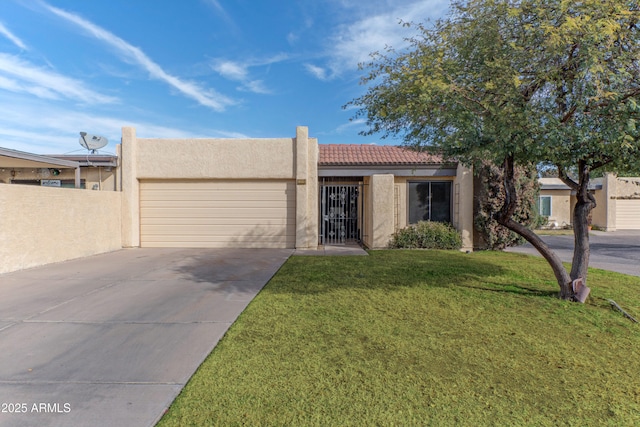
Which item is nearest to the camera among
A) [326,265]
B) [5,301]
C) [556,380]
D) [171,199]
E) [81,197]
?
[556,380]

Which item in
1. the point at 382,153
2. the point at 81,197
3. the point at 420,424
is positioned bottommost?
the point at 420,424

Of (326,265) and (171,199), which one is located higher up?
(171,199)

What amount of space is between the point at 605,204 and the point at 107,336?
2596cm

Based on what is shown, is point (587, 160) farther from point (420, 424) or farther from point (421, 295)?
point (420, 424)

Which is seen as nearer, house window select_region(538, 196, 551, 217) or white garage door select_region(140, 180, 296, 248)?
white garage door select_region(140, 180, 296, 248)

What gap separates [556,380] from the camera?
3344mm

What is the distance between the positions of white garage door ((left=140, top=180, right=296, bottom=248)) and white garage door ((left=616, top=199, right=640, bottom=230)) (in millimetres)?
21223

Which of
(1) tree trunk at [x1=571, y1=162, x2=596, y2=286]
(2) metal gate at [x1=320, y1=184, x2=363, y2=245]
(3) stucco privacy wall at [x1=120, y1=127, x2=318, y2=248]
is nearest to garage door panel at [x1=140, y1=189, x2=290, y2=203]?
(3) stucco privacy wall at [x1=120, y1=127, x2=318, y2=248]

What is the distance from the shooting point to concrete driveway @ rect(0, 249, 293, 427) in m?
2.98

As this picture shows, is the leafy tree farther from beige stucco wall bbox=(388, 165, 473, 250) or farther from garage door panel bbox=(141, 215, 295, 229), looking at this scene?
garage door panel bbox=(141, 215, 295, 229)

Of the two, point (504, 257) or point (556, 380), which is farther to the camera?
point (504, 257)

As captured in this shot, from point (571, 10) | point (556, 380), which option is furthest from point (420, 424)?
point (571, 10)

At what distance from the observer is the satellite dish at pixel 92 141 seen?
13102 mm

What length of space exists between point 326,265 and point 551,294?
5058 millimetres
